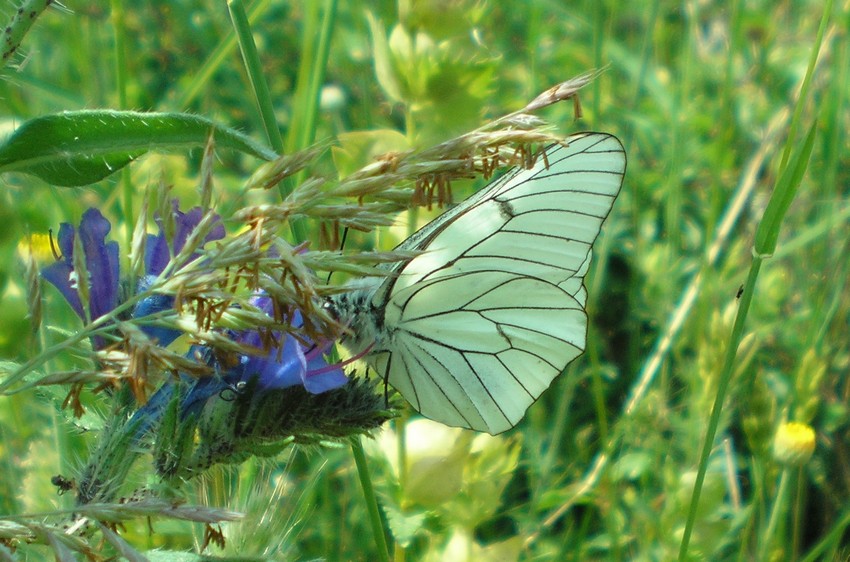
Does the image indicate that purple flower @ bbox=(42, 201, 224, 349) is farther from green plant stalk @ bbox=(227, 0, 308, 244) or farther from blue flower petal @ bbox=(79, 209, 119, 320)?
green plant stalk @ bbox=(227, 0, 308, 244)

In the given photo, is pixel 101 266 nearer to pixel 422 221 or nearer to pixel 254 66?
pixel 254 66

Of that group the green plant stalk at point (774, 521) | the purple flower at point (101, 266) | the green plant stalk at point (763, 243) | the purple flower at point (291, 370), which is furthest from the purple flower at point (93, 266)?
the green plant stalk at point (774, 521)

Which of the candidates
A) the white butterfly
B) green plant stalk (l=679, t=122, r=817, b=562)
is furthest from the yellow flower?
green plant stalk (l=679, t=122, r=817, b=562)

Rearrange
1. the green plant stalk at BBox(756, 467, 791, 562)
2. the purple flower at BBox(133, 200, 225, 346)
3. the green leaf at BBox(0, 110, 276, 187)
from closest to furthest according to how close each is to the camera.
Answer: the green leaf at BBox(0, 110, 276, 187)
the purple flower at BBox(133, 200, 225, 346)
the green plant stalk at BBox(756, 467, 791, 562)

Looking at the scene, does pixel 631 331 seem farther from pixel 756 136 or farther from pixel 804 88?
pixel 804 88

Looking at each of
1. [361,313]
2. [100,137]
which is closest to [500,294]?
[361,313]

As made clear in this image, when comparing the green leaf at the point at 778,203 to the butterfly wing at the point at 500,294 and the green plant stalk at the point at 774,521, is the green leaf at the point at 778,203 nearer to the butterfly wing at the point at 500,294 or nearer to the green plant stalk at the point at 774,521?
the butterfly wing at the point at 500,294

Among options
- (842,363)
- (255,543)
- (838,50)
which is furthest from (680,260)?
(255,543)
